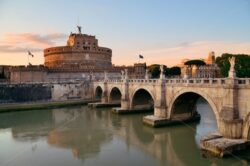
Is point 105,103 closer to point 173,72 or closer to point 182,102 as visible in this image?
point 182,102

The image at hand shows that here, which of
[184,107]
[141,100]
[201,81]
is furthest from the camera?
[141,100]

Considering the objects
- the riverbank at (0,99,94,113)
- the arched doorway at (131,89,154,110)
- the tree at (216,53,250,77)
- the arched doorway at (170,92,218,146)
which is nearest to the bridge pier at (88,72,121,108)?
the riverbank at (0,99,94,113)

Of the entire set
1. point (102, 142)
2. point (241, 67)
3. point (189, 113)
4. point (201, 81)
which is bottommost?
point (102, 142)

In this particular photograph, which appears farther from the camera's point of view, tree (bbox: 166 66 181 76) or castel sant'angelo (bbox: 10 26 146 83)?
tree (bbox: 166 66 181 76)

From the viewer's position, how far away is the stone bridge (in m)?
13.2

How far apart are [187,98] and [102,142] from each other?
7376mm

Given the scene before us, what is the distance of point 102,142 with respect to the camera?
16938 millimetres

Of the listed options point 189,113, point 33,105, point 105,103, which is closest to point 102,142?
point 189,113

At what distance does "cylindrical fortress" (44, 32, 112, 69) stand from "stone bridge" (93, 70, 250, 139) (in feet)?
65.3

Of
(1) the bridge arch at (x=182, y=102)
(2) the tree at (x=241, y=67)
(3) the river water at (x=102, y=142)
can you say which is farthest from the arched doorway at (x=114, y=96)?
(2) the tree at (x=241, y=67)

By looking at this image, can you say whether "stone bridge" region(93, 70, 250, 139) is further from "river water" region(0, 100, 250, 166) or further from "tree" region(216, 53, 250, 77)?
"tree" region(216, 53, 250, 77)

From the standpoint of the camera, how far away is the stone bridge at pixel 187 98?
13219 millimetres

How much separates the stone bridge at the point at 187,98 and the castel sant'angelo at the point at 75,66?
12.6 metres

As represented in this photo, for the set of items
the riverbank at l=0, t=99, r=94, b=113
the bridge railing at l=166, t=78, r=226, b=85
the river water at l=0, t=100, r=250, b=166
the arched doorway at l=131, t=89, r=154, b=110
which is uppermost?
the bridge railing at l=166, t=78, r=226, b=85
